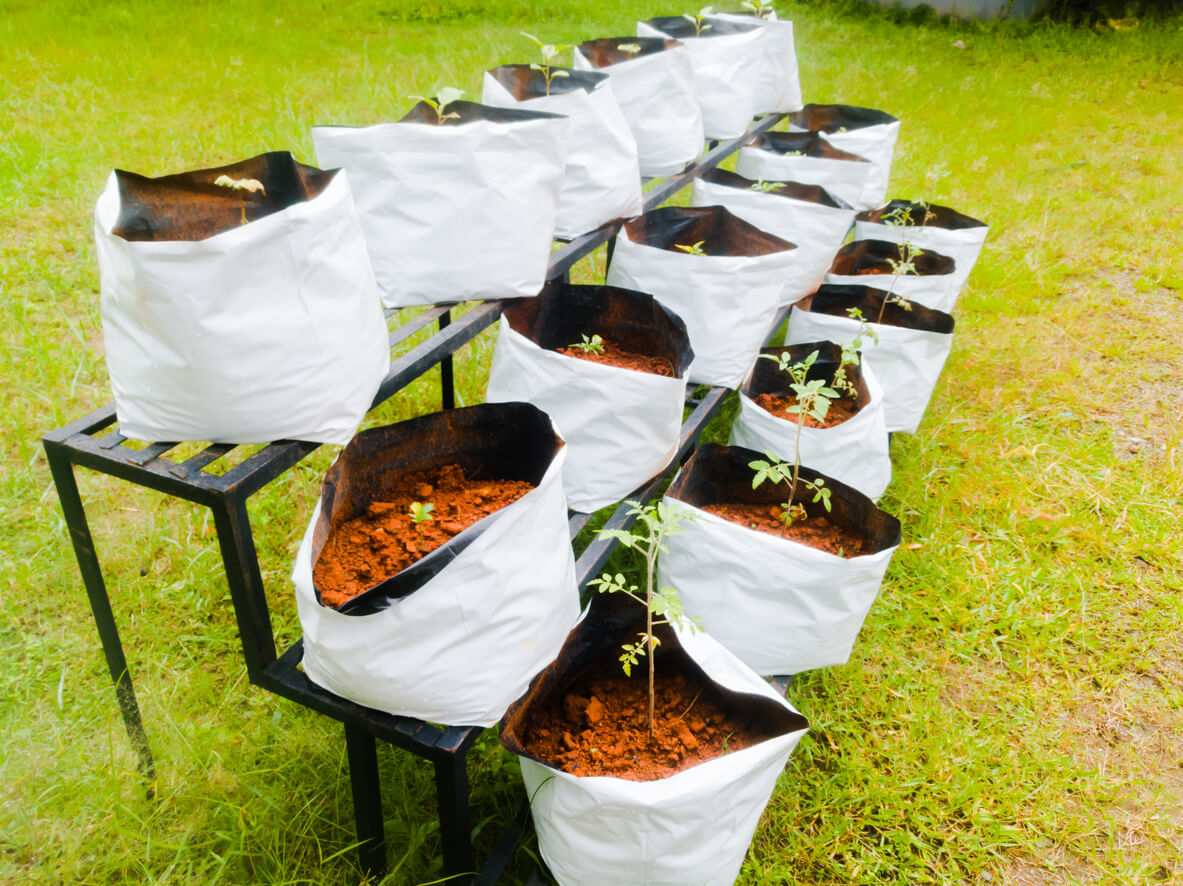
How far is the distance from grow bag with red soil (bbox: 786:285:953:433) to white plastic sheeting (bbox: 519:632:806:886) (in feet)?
3.88

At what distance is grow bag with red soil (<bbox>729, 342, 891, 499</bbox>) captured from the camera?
174 cm

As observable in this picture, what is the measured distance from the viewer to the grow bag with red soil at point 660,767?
1005mm

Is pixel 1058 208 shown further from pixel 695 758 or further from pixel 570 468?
pixel 695 758

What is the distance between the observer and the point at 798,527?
61.9 inches

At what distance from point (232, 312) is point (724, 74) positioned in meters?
1.85

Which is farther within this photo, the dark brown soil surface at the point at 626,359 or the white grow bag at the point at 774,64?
the white grow bag at the point at 774,64

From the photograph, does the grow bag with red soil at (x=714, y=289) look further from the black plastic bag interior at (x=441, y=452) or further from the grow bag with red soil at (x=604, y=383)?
the black plastic bag interior at (x=441, y=452)

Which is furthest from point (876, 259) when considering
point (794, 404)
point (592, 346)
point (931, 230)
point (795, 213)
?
point (592, 346)

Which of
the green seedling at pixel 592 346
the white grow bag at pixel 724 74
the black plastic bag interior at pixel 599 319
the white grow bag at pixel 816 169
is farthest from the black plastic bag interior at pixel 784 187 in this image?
the green seedling at pixel 592 346

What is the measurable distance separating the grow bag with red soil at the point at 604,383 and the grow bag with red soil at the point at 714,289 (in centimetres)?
11

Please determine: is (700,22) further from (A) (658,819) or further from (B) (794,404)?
(A) (658,819)

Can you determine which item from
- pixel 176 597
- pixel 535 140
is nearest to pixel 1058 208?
pixel 535 140

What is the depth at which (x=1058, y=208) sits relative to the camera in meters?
3.89

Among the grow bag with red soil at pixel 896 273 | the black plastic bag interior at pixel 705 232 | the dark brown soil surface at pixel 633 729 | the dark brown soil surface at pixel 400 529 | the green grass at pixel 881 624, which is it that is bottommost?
the green grass at pixel 881 624
